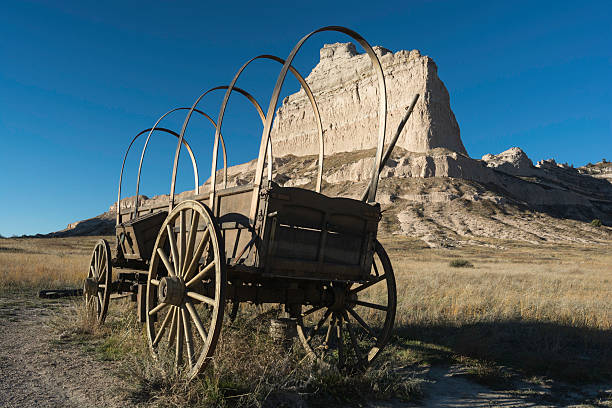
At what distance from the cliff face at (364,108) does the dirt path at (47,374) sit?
72.5 meters

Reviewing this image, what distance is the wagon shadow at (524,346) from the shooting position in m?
5.33

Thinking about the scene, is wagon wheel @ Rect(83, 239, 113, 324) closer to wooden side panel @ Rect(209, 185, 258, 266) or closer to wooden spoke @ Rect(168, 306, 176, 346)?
wooden spoke @ Rect(168, 306, 176, 346)

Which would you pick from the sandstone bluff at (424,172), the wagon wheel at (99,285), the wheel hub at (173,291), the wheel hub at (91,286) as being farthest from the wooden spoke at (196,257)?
the sandstone bluff at (424,172)

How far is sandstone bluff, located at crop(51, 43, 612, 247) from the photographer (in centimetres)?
5538

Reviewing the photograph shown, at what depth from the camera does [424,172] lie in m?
72.0

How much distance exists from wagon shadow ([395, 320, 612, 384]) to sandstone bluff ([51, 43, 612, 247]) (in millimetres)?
23717

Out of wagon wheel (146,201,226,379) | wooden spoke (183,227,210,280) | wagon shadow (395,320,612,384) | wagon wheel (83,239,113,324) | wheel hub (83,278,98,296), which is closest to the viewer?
wagon wheel (146,201,226,379)

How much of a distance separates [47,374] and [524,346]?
6.21 metres

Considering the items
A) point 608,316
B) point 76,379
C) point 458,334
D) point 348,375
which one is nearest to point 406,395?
point 348,375

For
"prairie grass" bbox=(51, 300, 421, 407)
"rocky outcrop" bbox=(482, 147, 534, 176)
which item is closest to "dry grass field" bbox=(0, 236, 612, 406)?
"prairie grass" bbox=(51, 300, 421, 407)

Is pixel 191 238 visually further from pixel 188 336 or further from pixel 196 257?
pixel 188 336

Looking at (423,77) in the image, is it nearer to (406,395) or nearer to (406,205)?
(406,205)

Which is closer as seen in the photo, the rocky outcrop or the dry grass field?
the dry grass field

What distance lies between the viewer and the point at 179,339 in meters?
4.04
